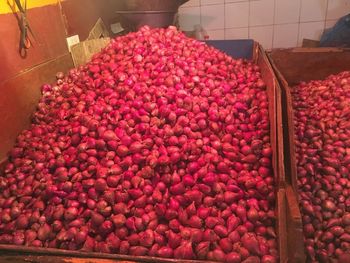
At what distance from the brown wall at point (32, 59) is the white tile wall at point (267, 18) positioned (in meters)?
1.62

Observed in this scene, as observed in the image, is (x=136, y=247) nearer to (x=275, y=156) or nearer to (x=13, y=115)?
(x=275, y=156)

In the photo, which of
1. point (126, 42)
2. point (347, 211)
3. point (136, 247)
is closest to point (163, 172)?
point (136, 247)

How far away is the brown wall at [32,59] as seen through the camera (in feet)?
5.33

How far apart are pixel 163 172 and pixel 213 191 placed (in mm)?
244

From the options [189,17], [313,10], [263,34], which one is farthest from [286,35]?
[189,17]

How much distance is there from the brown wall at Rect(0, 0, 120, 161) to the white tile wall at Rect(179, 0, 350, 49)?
1618 millimetres

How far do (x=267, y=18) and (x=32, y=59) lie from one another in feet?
9.00

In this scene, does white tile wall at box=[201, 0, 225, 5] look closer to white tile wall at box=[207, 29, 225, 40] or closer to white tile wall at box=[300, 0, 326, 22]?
white tile wall at box=[207, 29, 225, 40]

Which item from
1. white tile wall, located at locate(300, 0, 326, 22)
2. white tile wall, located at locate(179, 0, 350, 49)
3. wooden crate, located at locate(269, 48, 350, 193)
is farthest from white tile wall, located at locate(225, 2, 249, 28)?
wooden crate, located at locate(269, 48, 350, 193)

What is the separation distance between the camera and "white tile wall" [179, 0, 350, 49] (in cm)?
329

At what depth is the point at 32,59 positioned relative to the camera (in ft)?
6.17

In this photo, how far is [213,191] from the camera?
4.09 feet

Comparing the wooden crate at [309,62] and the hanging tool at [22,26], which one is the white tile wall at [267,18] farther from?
the hanging tool at [22,26]

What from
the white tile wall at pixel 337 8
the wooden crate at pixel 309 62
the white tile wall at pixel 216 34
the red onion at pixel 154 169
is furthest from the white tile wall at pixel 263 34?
the red onion at pixel 154 169
